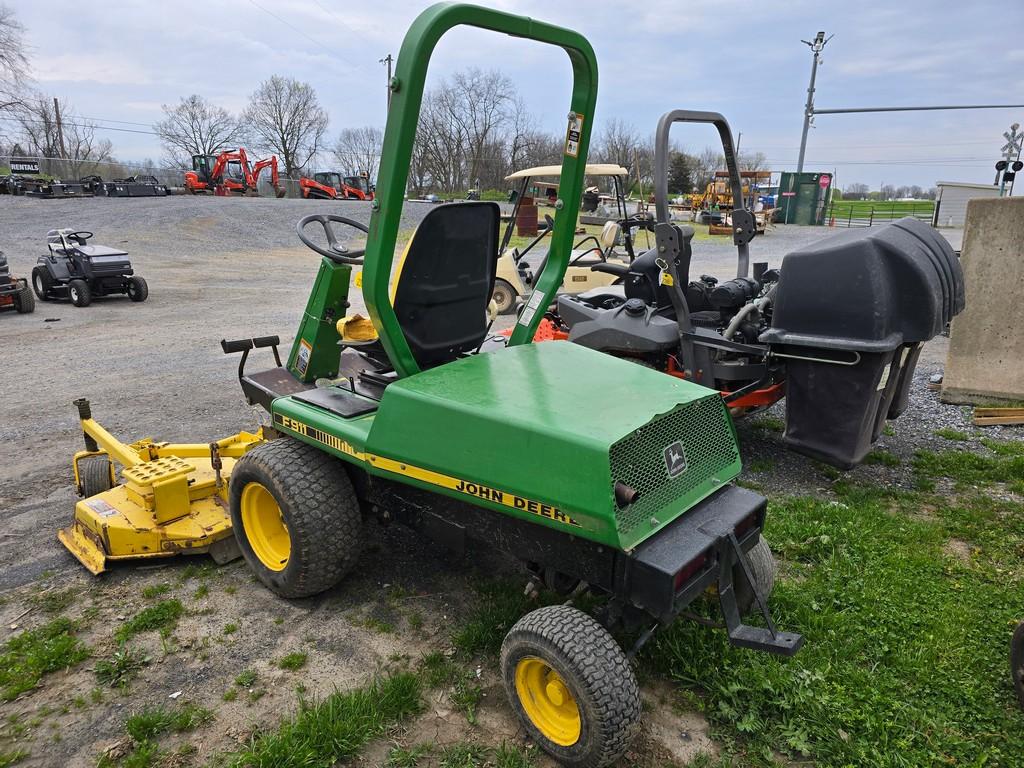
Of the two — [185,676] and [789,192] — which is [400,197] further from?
[789,192]

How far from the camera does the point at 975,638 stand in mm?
2777

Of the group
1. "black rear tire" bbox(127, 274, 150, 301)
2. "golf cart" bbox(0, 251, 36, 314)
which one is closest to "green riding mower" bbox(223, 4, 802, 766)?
"golf cart" bbox(0, 251, 36, 314)

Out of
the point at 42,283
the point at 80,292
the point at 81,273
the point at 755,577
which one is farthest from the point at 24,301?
the point at 755,577

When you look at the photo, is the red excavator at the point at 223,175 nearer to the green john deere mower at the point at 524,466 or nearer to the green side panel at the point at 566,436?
the green john deere mower at the point at 524,466

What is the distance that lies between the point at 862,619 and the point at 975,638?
0.42 m

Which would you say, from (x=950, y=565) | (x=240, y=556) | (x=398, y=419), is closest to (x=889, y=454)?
(x=950, y=565)

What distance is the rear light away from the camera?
212 centimetres

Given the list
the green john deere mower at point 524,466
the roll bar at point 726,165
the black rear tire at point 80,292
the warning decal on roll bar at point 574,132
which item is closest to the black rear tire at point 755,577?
the green john deere mower at point 524,466

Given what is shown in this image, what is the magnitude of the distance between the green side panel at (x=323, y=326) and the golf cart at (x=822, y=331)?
1.98 m

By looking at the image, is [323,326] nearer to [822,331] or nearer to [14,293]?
[822,331]

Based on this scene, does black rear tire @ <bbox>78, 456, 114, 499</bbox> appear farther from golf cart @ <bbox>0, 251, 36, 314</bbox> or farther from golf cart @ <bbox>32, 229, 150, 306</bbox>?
golf cart @ <bbox>32, 229, 150, 306</bbox>

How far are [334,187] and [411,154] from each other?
103ft

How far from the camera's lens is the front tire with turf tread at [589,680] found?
202cm

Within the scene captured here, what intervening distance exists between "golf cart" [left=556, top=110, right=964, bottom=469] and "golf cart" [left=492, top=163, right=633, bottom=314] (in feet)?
9.31
